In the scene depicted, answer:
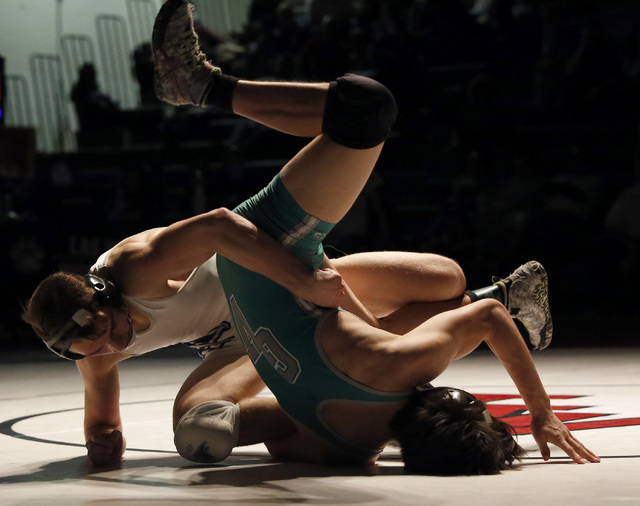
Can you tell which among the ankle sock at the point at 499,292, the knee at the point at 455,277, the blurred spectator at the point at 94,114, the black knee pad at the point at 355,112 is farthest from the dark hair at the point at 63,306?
the blurred spectator at the point at 94,114

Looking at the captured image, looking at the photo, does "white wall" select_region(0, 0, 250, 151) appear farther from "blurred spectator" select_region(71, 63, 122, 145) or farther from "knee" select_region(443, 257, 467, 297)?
"knee" select_region(443, 257, 467, 297)

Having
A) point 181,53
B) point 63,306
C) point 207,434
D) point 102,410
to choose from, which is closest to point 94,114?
point 102,410

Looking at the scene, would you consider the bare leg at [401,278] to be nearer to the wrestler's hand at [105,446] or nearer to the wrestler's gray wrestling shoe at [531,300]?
the wrestler's gray wrestling shoe at [531,300]

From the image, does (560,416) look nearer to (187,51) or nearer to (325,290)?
(325,290)

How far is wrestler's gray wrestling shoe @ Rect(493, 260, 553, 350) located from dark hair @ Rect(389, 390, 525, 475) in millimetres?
784

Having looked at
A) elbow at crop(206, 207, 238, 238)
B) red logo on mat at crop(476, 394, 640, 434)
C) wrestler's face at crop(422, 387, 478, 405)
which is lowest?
red logo on mat at crop(476, 394, 640, 434)

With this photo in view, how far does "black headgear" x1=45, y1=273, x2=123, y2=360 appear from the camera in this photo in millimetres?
2176

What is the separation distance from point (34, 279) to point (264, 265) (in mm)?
4492

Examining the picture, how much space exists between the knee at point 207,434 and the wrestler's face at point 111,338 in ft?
0.79

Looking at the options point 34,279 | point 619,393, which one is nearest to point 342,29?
point 34,279

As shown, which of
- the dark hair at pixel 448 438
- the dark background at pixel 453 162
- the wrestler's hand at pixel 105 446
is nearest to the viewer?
the dark hair at pixel 448 438

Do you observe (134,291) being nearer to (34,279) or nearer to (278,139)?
(34,279)

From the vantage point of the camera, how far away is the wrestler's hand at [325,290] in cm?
212

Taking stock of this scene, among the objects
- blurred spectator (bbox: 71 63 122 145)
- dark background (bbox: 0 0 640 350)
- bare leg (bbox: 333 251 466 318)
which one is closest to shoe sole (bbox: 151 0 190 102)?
bare leg (bbox: 333 251 466 318)
